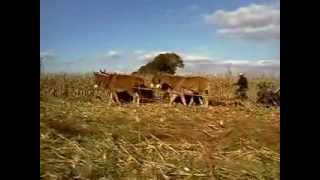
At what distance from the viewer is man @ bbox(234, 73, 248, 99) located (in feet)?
5.94

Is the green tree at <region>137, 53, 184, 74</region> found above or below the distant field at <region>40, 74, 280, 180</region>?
above

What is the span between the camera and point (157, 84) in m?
1.84

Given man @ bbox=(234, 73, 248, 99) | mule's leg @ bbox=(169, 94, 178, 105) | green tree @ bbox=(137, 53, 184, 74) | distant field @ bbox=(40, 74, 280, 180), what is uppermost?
green tree @ bbox=(137, 53, 184, 74)

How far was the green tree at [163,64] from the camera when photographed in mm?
1813

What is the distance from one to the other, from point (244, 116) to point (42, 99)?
762mm

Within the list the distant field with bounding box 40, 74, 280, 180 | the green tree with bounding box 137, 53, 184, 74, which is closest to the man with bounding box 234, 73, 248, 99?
the distant field with bounding box 40, 74, 280, 180

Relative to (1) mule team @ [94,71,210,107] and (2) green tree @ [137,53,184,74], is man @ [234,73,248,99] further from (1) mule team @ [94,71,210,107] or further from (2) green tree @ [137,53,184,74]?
(2) green tree @ [137,53,184,74]

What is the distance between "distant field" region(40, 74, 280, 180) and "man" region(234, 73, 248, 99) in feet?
0.07

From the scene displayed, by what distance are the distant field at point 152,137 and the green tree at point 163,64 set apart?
5.1 inches

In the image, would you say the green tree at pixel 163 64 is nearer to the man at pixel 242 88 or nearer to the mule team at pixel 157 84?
the mule team at pixel 157 84

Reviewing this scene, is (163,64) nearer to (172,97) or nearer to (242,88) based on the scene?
(172,97)

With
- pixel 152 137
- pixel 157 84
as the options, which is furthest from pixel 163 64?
pixel 152 137
